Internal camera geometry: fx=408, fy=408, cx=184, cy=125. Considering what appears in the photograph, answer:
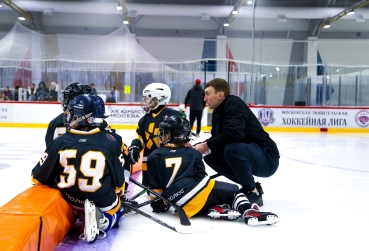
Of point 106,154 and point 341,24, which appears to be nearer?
point 106,154

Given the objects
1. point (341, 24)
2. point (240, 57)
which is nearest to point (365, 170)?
point (240, 57)

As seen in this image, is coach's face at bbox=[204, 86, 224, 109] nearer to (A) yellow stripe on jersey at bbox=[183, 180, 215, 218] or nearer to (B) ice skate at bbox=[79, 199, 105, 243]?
(A) yellow stripe on jersey at bbox=[183, 180, 215, 218]

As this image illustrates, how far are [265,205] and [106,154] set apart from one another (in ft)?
4.27

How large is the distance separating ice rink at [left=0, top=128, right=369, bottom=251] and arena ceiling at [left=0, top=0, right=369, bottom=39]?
9.47m

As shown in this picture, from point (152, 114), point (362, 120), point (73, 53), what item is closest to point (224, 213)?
point (152, 114)

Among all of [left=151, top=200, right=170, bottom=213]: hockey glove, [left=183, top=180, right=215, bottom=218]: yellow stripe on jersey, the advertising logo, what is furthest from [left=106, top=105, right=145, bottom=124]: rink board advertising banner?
[left=183, top=180, right=215, bottom=218]: yellow stripe on jersey

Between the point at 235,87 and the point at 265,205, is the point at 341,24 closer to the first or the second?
the point at 235,87

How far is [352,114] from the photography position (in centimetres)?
971

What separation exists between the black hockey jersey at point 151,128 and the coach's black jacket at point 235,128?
0.37 metres

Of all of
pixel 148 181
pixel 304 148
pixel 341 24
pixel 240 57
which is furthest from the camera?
pixel 341 24

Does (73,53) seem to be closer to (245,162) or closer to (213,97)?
(213,97)

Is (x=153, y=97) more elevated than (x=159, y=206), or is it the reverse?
(x=153, y=97)

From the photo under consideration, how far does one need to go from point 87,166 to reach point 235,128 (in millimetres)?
1016

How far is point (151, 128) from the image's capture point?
290 centimetres
